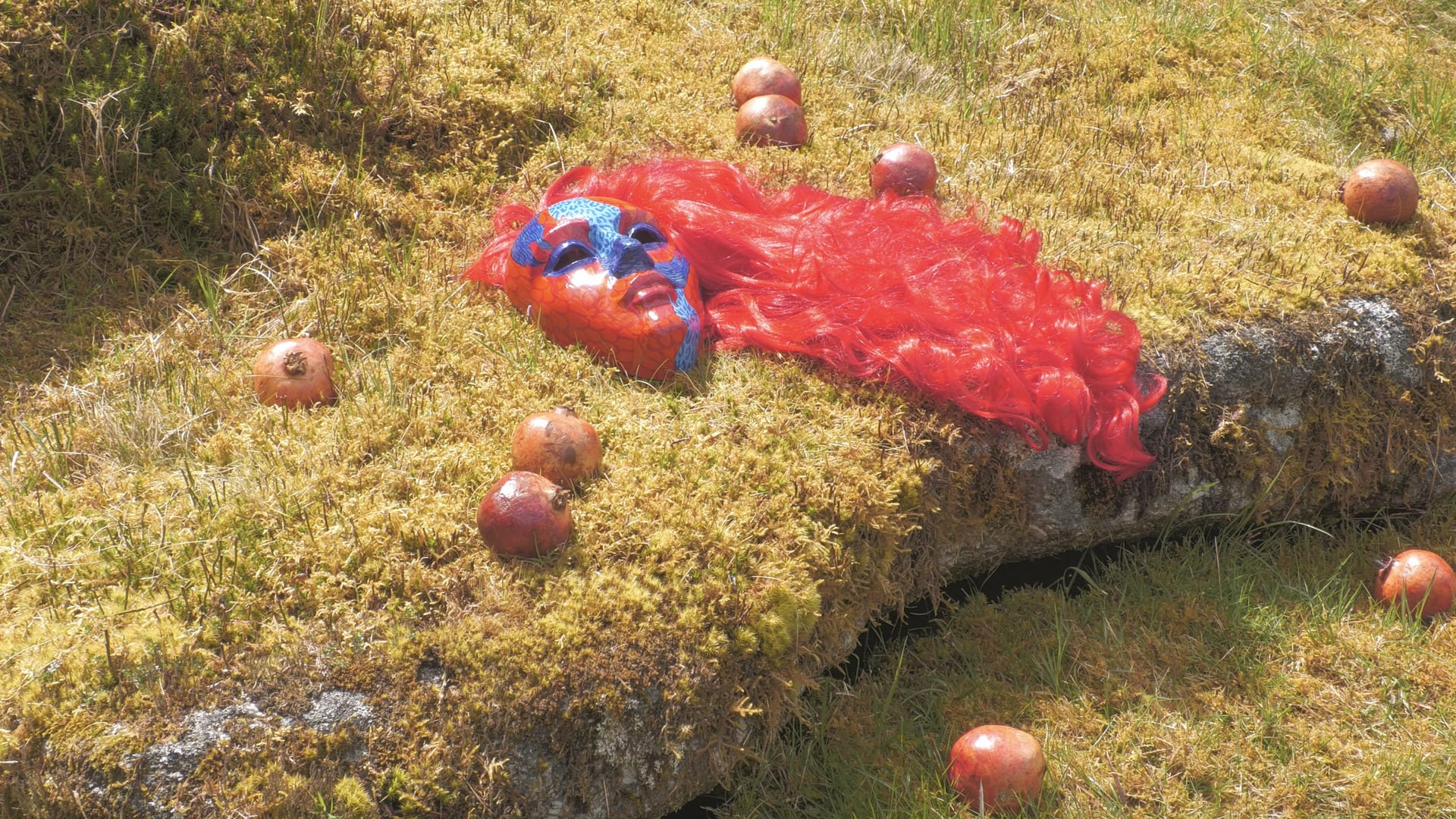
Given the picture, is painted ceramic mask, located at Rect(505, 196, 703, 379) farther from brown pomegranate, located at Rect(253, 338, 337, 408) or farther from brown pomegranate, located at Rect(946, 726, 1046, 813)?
brown pomegranate, located at Rect(946, 726, 1046, 813)

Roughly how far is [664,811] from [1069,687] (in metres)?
1.47

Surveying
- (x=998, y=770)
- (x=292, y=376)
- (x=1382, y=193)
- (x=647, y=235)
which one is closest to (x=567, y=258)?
(x=647, y=235)

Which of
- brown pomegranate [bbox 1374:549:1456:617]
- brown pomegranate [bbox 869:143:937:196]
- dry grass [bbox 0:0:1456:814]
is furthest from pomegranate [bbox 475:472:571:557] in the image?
brown pomegranate [bbox 1374:549:1456:617]

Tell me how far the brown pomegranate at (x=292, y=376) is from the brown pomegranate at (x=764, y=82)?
256 centimetres

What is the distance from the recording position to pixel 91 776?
2.74 meters

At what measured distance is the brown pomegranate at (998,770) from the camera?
3.37 meters

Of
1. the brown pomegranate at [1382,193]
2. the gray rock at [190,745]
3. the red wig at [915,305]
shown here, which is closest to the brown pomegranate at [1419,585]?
the red wig at [915,305]

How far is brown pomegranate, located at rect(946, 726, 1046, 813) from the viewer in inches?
133

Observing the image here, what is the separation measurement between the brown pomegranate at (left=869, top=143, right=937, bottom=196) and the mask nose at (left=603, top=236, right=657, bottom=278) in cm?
142

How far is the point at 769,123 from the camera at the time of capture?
204 inches

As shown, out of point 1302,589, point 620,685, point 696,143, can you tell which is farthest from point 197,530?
point 1302,589

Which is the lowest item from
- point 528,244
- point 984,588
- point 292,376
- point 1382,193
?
point 984,588

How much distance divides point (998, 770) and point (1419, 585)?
1.93 m

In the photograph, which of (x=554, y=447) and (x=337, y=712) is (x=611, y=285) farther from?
(x=337, y=712)
